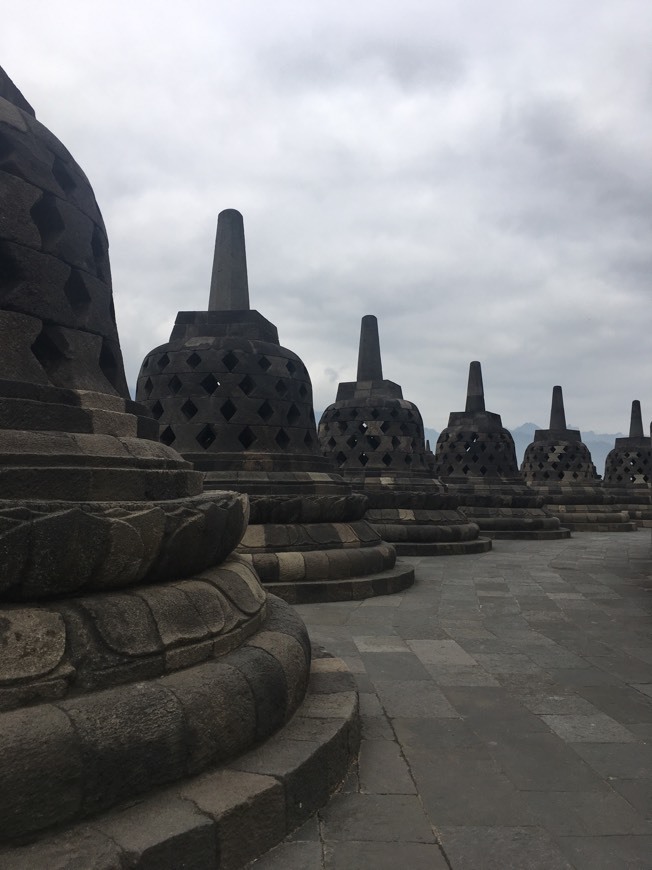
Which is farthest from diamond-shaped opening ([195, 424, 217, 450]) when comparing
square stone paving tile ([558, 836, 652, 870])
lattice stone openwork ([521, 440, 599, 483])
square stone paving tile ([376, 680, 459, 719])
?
lattice stone openwork ([521, 440, 599, 483])

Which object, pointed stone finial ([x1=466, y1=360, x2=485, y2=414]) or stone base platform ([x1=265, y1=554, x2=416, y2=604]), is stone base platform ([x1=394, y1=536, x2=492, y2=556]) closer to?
stone base platform ([x1=265, y1=554, x2=416, y2=604])

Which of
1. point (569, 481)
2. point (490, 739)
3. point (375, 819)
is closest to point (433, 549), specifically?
point (490, 739)

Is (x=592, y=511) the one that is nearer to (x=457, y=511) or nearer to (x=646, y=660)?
(x=457, y=511)

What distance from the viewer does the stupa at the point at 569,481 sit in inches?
704

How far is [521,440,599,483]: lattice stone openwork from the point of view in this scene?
65.5 feet

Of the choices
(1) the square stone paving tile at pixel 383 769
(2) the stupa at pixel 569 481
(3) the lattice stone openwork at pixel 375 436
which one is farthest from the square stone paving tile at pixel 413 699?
(2) the stupa at pixel 569 481

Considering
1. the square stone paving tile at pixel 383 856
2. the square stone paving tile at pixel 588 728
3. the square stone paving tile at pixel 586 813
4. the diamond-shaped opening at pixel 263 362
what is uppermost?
the diamond-shaped opening at pixel 263 362

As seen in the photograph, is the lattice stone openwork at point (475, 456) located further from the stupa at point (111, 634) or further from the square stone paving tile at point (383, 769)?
the square stone paving tile at point (383, 769)

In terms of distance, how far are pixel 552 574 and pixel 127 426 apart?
6499 mm

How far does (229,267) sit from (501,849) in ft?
24.5

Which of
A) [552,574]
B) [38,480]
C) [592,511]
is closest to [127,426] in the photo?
[38,480]

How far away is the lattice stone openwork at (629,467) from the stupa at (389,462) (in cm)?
1265

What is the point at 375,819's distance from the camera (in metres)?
2.13

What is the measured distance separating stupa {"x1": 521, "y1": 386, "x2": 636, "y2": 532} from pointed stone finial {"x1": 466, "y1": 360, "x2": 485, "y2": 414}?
10.4 ft
